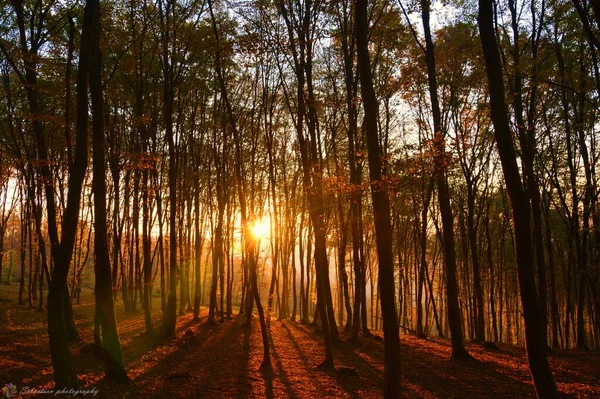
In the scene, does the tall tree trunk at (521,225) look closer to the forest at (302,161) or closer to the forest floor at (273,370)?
the forest at (302,161)

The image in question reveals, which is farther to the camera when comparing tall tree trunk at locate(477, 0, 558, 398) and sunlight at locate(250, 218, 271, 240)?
sunlight at locate(250, 218, 271, 240)

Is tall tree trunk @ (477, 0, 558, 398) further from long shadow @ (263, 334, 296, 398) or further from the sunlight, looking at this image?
the sunlight

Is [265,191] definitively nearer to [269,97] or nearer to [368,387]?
[269,97]

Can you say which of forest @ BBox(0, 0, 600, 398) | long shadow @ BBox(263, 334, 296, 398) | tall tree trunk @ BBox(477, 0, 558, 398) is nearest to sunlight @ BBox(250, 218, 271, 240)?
forest @ BBox(0, 0, 600, 398)

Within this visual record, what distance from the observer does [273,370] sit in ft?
36.3

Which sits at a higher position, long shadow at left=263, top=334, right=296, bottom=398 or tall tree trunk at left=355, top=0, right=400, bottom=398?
tall tree trunk at left=355, top=0, right=400, bottom=398

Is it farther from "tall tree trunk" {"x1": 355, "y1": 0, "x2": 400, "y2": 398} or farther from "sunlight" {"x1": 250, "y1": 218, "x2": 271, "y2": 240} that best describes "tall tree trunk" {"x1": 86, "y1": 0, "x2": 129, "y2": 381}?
"sunlight" {"x1": 250, "y1": 218, "x2": 271, "y2": 240}

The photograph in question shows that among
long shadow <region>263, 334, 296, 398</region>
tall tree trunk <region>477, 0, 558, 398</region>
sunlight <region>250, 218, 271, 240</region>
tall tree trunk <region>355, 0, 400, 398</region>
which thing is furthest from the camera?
sunlight <region>250, 218, 271, 240</region>

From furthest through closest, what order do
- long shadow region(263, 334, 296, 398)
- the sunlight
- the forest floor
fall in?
the sunlight < long shadow region(263, 334, 296, 398) < the forest floor

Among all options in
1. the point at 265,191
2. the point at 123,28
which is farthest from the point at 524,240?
the point at 265,191

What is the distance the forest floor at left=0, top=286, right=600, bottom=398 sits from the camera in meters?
8.46

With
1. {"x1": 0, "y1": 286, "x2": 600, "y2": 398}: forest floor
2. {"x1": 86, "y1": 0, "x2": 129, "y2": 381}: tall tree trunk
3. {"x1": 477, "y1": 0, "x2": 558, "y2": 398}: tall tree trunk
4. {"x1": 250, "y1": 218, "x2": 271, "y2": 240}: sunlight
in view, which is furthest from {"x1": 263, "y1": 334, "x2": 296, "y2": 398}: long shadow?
{"x1": 250, "y1": 218, "x2": 271, "y2": 240}: sunlight

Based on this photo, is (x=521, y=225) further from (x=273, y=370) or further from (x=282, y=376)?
(x=273, y=370)

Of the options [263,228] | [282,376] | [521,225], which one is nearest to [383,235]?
[521,225]
